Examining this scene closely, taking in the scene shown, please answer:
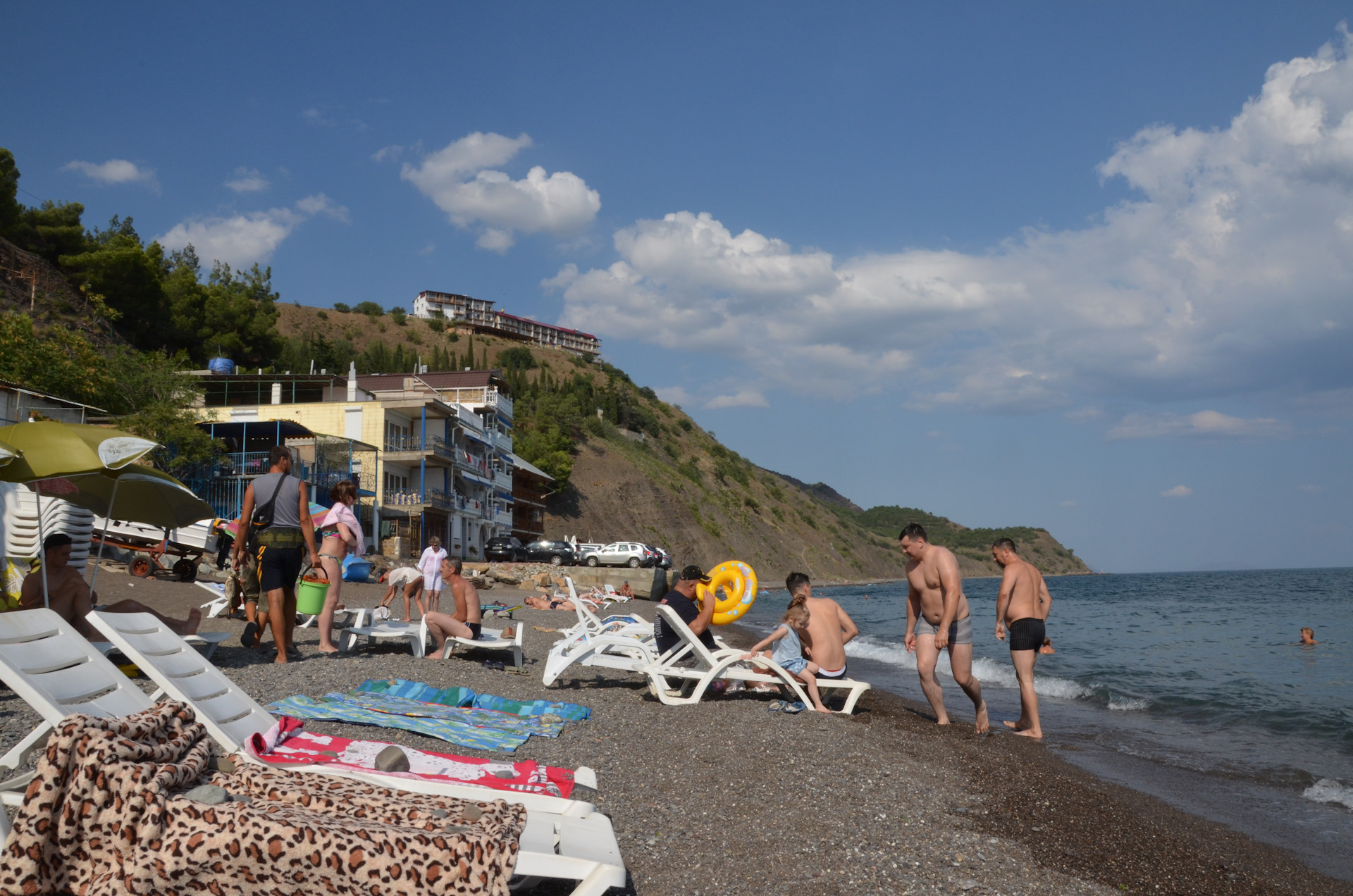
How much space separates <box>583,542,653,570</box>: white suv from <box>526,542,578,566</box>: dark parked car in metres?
1.07

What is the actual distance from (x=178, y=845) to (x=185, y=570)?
14.7 metres

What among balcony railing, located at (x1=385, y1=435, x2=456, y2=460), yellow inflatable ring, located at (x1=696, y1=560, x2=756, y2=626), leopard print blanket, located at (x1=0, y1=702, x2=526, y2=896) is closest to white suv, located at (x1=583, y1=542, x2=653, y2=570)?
balcony railing, located at (x1=385, y1=435, x2=456, y2=460)

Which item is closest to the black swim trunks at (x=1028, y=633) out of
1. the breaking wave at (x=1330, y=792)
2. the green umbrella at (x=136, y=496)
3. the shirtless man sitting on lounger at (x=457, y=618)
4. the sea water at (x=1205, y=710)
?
the sea water at (x=1205, y=710)

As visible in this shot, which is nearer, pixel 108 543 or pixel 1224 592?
pixel 108 543

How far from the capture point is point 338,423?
35.1 m

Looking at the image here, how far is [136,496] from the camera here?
7402 mm

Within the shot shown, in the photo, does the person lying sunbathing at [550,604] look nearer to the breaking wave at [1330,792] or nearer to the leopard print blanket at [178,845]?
the breaking wave at [1330,792]

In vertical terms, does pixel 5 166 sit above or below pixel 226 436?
above

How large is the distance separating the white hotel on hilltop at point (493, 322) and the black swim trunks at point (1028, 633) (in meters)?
111

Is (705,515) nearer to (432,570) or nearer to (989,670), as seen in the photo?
(989,670)

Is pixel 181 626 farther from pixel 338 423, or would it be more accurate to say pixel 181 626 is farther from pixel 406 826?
pixel 338 423

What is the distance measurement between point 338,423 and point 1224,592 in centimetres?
5156

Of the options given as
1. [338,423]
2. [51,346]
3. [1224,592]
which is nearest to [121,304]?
[338,423]

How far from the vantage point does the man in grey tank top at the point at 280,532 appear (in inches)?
273
